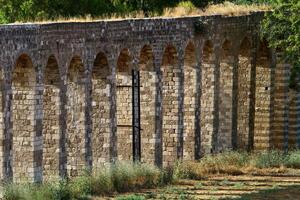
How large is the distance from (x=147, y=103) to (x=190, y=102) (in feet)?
7.99

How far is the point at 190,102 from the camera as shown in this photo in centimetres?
3094

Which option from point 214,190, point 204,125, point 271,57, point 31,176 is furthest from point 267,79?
point 31,176

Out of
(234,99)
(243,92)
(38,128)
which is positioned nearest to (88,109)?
(38,128)

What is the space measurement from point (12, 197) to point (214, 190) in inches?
225

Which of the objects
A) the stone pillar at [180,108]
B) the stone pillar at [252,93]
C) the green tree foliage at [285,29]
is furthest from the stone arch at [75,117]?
the stone pillar at [252,93]

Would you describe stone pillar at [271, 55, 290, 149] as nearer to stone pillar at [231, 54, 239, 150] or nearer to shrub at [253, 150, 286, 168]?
stone pillar at [231, 54, 239, 150]

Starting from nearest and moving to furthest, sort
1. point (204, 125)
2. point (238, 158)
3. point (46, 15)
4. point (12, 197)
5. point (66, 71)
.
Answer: point (12, 197), point (66, 71), point (238, 158), point (204, 125), point (46, 15)

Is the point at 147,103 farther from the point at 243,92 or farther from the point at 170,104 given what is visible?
the point at 243,92

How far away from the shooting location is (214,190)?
25859 mm

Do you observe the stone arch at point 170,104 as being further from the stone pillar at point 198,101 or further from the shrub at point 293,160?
the shrub at point 293,160

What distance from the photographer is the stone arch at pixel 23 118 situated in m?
23.5

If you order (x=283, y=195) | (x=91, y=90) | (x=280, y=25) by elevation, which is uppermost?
(x=280, y=25)

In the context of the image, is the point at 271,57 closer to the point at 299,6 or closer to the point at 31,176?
the point at 299,6

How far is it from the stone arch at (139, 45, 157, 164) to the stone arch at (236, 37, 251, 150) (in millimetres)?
6518
